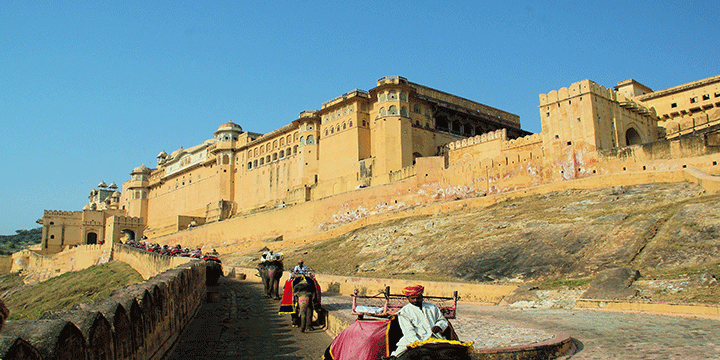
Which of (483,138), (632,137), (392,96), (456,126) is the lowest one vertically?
(632,137)

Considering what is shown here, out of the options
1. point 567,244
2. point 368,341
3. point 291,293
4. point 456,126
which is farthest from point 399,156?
point 368,341

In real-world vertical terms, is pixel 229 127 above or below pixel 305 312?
above

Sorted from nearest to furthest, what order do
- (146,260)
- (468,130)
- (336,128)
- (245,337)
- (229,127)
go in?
1. (245,337)
2. (146,260)
3. (336,128)
4. (468,130)
5. (229,127)

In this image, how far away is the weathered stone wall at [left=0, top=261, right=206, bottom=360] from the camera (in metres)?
3.61

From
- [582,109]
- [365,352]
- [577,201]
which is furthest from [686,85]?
[365,352]

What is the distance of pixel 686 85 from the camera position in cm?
3209

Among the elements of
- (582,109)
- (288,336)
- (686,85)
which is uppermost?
(686,85)

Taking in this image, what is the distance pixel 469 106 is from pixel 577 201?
23.9 m

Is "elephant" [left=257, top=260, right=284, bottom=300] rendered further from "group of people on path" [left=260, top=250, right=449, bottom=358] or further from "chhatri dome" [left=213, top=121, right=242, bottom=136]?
"chhatri dome" [left=213, top=121, right=242, bottom=136]

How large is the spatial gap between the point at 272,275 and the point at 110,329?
29.2 ft

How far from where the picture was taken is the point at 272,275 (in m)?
13.8

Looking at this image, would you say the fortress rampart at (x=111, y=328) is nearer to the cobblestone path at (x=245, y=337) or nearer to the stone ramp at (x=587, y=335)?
the cobblestone path at (x=245, y=337)

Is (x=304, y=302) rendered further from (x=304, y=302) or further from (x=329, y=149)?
(x=329, y=149)

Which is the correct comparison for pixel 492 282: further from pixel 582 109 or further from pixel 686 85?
pixel 686 85
